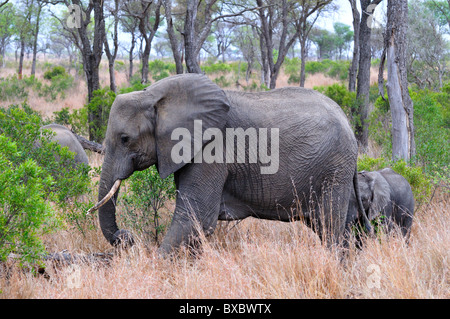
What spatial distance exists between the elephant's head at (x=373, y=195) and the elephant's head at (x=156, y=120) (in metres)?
1.89

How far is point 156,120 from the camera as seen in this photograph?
14.6ft

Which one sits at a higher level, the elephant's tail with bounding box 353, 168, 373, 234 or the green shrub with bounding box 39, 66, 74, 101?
the green shrub with bounding box 39, 66, 74, 101

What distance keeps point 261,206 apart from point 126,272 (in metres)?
1.39

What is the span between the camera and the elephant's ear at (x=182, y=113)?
14.5 feet

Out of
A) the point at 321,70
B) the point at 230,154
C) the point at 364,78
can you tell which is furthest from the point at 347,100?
the point at 321,70

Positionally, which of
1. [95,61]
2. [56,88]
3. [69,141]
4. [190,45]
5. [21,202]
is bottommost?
[21,202]

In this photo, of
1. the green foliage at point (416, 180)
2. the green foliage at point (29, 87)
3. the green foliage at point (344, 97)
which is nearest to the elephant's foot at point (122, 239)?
the green foliage at point (416, 180)

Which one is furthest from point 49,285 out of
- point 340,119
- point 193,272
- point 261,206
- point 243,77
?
point 243,77

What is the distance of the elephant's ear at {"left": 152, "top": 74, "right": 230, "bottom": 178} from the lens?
441cm

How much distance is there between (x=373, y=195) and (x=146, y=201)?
8.01 feet

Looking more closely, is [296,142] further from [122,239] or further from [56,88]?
[56,88]

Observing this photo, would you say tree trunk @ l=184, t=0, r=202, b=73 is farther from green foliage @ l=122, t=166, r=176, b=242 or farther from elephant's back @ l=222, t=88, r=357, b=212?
elephant's back @ l=222, t=88, r=357, b=212

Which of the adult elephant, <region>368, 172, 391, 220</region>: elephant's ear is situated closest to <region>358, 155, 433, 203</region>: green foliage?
<region>368, 172, 391, 220</region>: elephant's ear

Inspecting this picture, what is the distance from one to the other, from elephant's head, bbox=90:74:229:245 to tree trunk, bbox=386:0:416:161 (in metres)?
4.07
